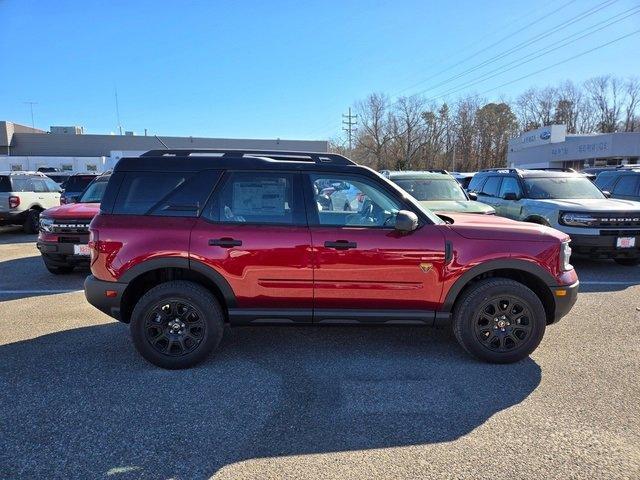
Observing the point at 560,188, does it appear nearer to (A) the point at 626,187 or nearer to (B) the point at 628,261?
(B) the point at 628,261

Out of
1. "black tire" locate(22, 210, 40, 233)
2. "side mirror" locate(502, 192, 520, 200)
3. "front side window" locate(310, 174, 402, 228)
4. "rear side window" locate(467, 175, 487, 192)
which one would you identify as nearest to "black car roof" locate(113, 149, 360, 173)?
"front side window" locate(310, 174, 402, 228)

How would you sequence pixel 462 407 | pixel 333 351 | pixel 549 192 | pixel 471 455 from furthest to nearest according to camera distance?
pixel 549 192, pixel 333 351, pixel 462 407, pixel 471 455

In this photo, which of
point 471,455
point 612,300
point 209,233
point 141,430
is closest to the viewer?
point 471,455

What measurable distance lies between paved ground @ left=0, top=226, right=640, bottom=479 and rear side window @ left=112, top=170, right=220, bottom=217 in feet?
4.68

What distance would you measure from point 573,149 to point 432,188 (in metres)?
44.4

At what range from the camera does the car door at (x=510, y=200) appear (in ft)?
31.1

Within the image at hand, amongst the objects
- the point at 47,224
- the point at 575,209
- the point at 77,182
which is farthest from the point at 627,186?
the point at 77,182

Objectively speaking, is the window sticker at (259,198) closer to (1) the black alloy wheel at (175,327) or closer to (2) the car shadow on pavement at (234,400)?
(1) the black alloy wheel at (175,327)

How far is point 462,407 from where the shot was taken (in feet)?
11.2

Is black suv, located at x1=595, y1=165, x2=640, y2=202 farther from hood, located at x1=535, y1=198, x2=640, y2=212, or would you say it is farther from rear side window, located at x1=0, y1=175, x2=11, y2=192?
rear side window, located at x1=0, y1=175, x2=11, y2=192

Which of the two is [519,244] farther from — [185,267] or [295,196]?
[185,267]

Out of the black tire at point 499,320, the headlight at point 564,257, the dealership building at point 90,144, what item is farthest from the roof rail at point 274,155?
the dealership building at point 90,144

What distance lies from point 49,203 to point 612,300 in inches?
592

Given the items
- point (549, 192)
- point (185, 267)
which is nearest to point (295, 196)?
point (185, 267)
